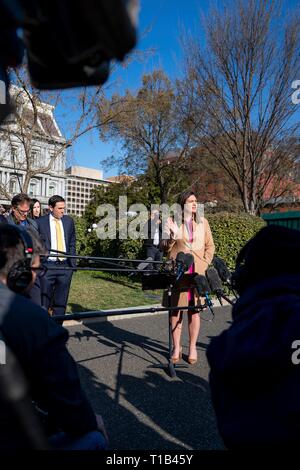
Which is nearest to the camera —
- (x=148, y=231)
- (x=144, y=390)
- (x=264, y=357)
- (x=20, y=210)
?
(x=264, y=357)

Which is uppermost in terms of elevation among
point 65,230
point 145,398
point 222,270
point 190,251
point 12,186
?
point 12,186

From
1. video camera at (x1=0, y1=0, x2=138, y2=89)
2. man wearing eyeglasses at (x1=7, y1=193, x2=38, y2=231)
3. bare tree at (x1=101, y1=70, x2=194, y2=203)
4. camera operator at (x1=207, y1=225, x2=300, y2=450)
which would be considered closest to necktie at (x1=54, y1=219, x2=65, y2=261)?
man wearing eyeglasses at (x1=7, y1=193, x2=38, y2=231)

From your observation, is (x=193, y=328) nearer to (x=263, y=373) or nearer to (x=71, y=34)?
(x=263, y=373)

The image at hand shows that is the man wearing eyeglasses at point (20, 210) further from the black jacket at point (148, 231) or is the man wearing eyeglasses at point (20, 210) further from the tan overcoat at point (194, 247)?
the black jacket at point (148, 231)

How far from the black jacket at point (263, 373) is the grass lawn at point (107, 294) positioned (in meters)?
6.86

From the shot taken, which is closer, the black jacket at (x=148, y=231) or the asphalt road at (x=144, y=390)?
the asphalt road at (x=144, y=390)

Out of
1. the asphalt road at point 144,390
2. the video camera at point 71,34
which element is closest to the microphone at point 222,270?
the asphalt road at point 144,390

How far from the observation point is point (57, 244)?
596cm

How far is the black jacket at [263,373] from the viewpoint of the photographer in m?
1.32

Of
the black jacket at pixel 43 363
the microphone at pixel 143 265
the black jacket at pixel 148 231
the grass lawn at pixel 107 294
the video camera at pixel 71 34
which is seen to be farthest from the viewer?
the black jacket at pixel 148 231

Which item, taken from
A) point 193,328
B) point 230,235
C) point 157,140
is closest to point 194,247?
point 193,328

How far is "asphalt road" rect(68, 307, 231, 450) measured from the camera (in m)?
3.12

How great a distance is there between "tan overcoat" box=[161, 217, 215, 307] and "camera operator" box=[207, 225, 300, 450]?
3.11m

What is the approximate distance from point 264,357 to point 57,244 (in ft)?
16.2
